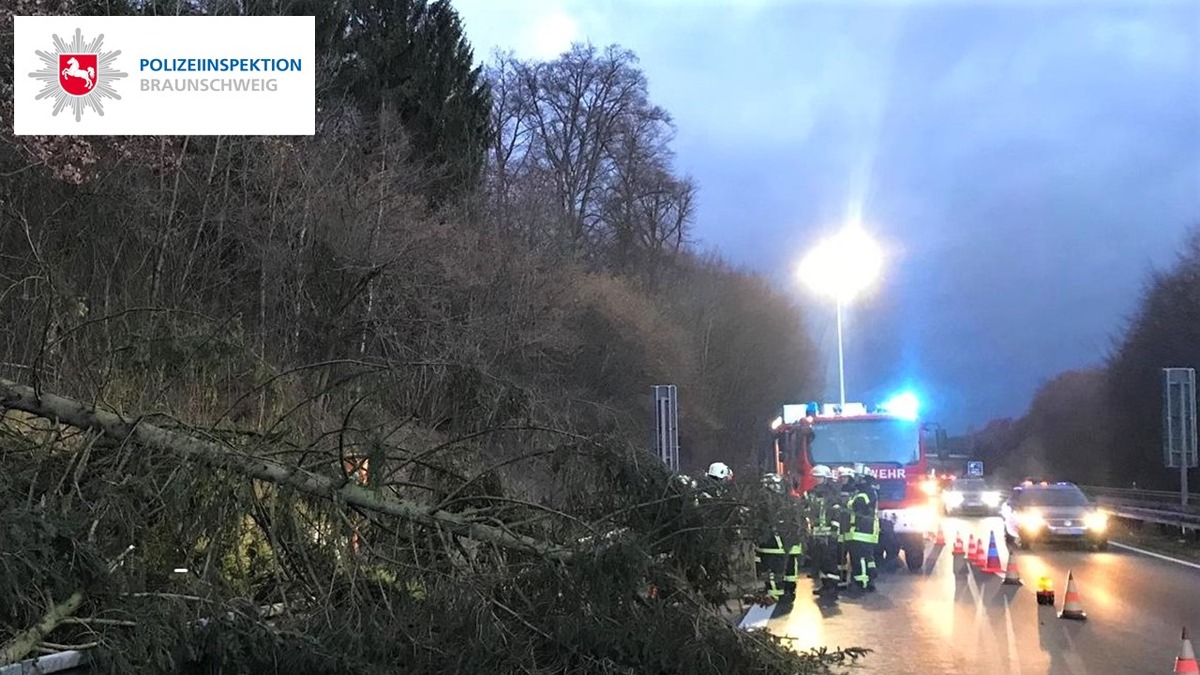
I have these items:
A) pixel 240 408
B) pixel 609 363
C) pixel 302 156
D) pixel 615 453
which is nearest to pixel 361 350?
pixel 302 156

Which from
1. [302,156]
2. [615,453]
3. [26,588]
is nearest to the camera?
[26,588]

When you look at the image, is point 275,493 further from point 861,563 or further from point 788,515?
point 861,563

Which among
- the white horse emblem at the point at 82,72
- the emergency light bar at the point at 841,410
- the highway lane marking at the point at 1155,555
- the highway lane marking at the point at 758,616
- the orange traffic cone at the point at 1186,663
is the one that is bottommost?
the highway lane marking at the point at 1155,555

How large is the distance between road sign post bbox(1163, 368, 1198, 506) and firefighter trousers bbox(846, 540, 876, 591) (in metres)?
10.3

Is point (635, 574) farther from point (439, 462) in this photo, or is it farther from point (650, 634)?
point (439, 462)

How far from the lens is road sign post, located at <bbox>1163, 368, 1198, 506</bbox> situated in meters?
19.0

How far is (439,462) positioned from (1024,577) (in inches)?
398

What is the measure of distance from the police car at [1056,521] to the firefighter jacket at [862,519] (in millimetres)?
8411

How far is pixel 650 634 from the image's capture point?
17.5 ft

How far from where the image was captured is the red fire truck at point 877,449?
1565cm

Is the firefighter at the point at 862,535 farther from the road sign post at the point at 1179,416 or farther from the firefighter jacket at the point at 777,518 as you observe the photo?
the road sign post at the point at 1179,416

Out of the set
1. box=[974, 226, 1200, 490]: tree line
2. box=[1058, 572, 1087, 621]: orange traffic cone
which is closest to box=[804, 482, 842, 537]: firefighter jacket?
box=[1058, 572, 1087, 621]: orange traffic cone

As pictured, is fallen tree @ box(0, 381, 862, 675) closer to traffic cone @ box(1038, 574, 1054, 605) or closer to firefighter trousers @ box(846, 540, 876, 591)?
traffic cone @ box(1038, 574, 1054, 605)

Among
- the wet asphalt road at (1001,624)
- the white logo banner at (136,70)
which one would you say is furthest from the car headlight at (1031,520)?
the white logo banner at (136,70)
